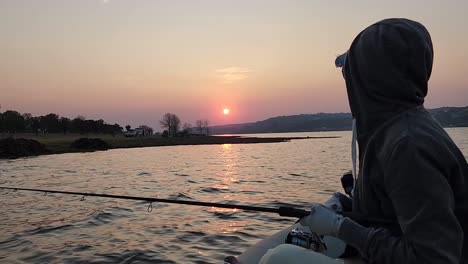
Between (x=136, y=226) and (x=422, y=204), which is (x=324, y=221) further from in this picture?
(x=136, y=226)

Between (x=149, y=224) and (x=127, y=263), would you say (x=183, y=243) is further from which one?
(x=149, y=224)

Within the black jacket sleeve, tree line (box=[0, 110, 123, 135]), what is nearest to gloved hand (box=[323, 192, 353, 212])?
the black jacket sleeve

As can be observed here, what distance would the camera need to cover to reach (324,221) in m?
2.76

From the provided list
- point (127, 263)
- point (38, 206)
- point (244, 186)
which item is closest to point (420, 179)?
point (127, 263)

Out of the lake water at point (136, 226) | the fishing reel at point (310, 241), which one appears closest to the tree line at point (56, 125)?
the lake water at point (136, 226)

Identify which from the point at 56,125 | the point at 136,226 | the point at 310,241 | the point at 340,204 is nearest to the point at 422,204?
the point at 340,204

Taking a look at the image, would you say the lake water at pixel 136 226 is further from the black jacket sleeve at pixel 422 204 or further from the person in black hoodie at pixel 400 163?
the black jacket sleeve at pixel 422 204

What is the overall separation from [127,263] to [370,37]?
6678 mm

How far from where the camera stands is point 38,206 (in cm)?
1402

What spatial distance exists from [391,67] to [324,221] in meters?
1.11

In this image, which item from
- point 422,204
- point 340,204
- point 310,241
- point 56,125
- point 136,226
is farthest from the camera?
point 56,125

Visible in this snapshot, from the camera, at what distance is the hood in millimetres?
2412

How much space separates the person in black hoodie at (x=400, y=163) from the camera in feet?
7.00

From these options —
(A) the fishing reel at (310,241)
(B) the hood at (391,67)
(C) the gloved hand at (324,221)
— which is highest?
(B) the hood at (391,67)
